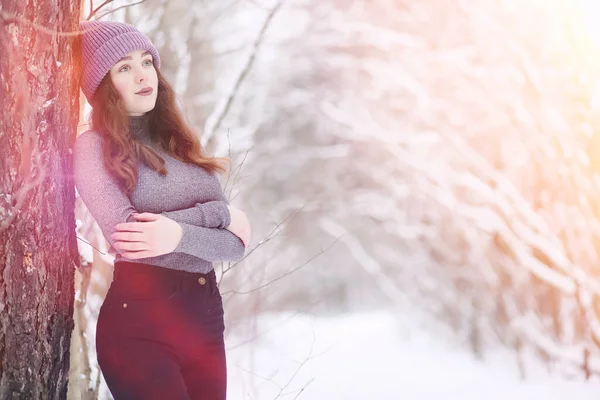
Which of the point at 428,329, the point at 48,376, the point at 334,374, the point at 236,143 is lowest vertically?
the point at 428,329

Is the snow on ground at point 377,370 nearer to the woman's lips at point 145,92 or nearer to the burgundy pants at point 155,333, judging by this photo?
the burgundy pants at point 155,333

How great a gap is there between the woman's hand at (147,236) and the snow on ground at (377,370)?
161 inches

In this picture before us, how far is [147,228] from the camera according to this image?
1.77 meters

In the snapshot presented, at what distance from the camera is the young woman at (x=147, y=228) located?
1.81 meters

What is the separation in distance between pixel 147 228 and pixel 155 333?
30 centimetres

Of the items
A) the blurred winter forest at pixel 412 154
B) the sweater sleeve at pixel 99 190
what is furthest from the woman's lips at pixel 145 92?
the blurred winter forest at pixel 412 154

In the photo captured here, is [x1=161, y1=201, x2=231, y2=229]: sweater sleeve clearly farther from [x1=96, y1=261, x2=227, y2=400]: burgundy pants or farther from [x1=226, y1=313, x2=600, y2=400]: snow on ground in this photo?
[x1=226, y1=313, x2=600, y2=400]: snow on ground

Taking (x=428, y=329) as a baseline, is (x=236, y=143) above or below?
above

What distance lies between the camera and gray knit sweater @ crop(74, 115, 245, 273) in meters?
1.82

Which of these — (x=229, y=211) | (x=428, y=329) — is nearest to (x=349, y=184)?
(x=428, y=329)

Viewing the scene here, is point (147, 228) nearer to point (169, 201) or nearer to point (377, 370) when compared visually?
point (169, 201)

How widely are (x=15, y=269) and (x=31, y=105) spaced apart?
0.45 meters

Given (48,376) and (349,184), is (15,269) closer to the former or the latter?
(48,376)

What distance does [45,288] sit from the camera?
1896 mm
